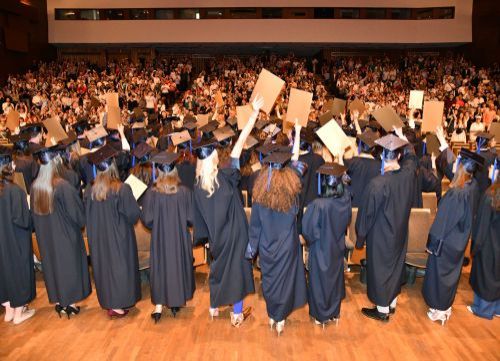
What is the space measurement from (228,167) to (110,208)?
1343 mm

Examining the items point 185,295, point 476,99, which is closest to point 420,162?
point 185,295

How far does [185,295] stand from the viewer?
4711mm

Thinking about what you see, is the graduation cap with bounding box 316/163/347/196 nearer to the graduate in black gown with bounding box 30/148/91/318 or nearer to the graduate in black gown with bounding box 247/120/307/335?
the graduate in black gown with bounding box 247/120/307/335

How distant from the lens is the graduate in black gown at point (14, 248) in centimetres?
457

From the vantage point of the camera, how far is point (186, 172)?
22.0ft

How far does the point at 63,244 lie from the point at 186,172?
7.96 feet

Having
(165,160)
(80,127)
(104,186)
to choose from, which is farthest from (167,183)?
(80,127)

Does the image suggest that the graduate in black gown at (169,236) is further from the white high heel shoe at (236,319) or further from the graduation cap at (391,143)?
the graduation cap at (391,143)

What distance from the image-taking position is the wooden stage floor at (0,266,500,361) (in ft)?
13.8

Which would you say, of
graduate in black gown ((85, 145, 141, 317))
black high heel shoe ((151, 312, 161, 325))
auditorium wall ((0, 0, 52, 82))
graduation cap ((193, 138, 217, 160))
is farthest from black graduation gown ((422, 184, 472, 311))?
auditorium wall ((0, 0, 52, 82))

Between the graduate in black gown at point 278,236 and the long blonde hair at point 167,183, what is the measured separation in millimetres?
874

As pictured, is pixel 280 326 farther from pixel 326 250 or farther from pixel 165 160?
pixel 165 160

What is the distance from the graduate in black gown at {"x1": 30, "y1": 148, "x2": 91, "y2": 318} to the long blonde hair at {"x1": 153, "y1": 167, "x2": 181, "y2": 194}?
95cm

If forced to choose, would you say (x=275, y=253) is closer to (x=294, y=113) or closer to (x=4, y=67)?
(x=294, y=113)
